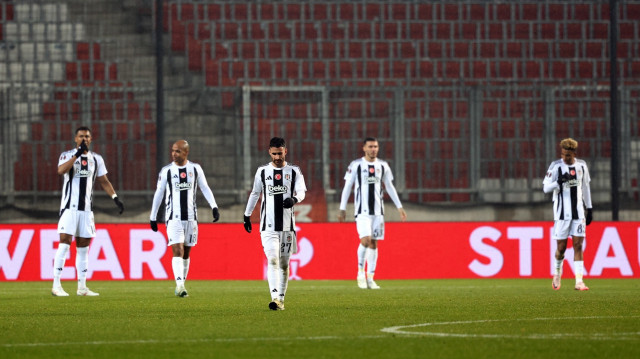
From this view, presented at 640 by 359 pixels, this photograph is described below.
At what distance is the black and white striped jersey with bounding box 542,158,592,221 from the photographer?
43.7 ft

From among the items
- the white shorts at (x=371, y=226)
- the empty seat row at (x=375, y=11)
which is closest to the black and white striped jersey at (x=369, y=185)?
the white shorts at (x=371, y=226)

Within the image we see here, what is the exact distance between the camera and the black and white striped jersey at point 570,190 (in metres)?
13.3

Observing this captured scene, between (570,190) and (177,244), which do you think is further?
(570,190)

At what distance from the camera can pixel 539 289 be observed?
1343 cm

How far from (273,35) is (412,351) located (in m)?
13.0

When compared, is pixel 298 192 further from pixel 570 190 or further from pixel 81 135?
pixel 570 190

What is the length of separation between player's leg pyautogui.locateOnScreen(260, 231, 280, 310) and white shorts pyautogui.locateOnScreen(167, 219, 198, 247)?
2739 millimetres

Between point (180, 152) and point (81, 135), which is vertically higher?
point (81, 135)


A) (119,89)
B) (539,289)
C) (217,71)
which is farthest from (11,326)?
(217,71)

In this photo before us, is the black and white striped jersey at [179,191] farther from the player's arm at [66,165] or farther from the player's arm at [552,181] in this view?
the player's arm at [552,181]

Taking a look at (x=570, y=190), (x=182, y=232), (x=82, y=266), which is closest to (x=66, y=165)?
(x=82, y=266)

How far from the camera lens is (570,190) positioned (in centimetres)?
1338

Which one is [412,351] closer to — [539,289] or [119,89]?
[539,289]

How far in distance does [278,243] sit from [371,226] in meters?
4.71
